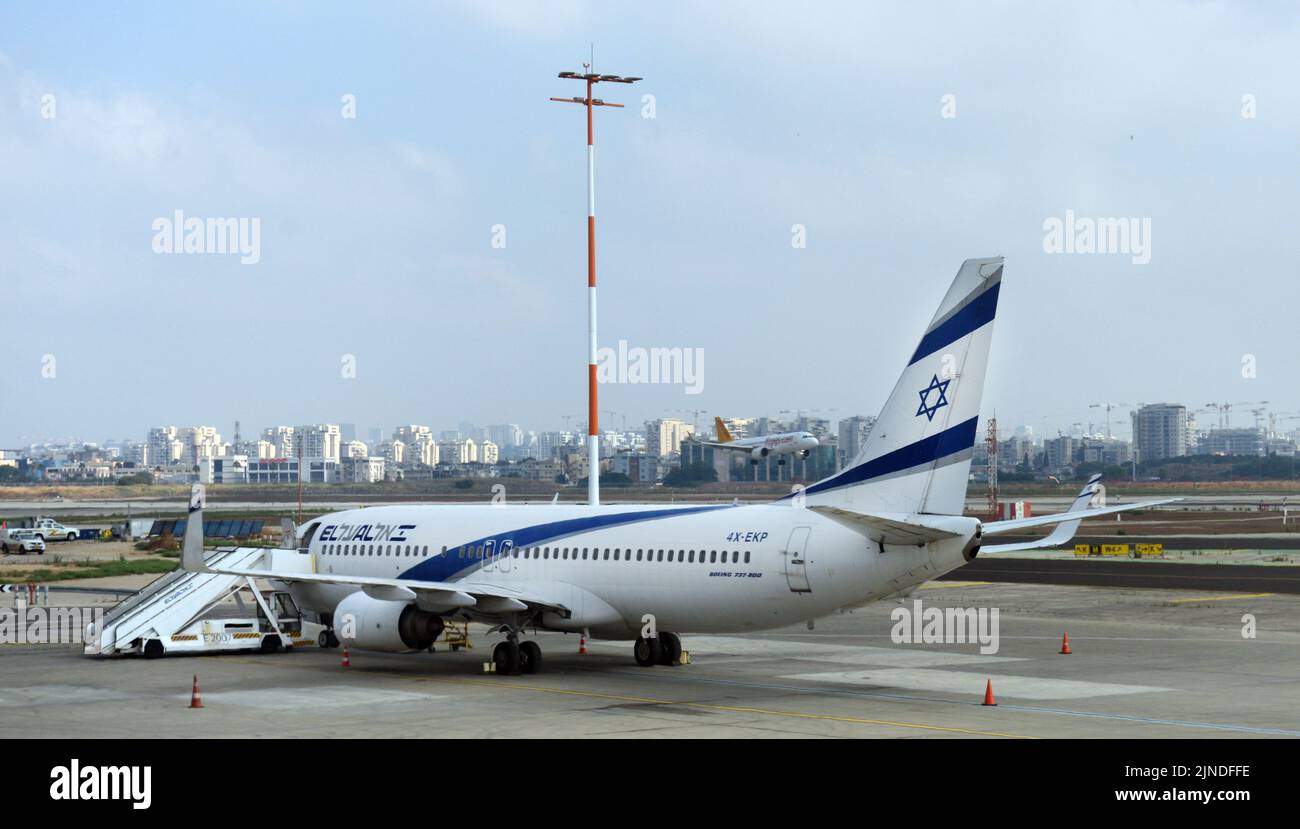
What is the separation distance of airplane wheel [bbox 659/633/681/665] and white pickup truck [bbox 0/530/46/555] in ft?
189

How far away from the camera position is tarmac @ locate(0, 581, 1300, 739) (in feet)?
76.4

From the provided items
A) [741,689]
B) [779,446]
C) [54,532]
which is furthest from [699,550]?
[779,446]

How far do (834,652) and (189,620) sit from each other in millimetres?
16451

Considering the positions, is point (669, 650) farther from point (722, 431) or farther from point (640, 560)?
point (722, 431)

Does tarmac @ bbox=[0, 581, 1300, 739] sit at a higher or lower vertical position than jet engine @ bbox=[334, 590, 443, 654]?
lower

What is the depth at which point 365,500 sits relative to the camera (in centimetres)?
13500

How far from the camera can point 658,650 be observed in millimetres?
33031

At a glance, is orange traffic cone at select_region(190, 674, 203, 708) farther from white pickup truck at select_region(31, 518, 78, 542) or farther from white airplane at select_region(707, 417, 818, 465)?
white airplane at select_region(707, 417, 818, 465)
